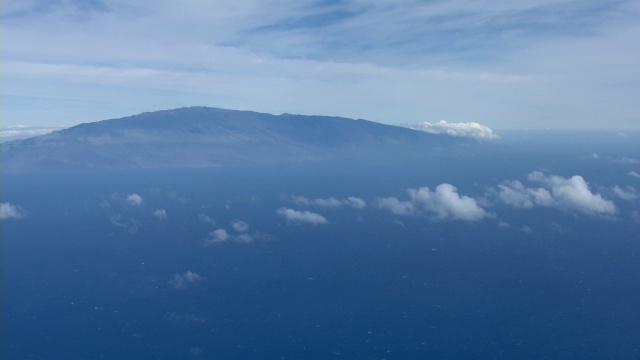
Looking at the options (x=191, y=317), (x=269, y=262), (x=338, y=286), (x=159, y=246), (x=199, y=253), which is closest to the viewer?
(x=191, y=317)

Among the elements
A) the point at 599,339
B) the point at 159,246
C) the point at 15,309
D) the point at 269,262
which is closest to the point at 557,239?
the point at 599,339

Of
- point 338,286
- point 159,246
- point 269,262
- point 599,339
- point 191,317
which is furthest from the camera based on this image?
point 159,246

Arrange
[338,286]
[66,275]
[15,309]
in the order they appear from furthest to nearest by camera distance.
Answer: [66,275], [338,286], [15,309]

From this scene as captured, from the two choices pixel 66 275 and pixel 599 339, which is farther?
pixel 66 275

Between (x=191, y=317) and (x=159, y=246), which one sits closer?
(x=191, y=317)

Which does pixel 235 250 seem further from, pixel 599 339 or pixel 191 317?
pixel 599 339

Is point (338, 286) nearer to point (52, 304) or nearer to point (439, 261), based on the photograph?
point (439, 261)

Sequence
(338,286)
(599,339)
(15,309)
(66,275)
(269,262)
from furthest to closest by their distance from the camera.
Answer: (269,262) → (66,275) → (338,286) → (15,309) → (599,339)

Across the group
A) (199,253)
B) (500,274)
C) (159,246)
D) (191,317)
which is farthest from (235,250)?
(500,274)
